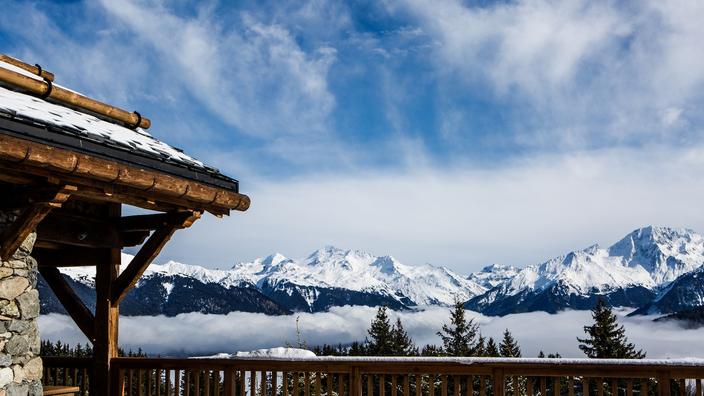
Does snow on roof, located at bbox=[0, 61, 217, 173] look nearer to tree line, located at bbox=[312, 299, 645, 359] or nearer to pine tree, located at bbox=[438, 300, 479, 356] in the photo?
tree line, located at bbox=[312, 299, 645, 359]

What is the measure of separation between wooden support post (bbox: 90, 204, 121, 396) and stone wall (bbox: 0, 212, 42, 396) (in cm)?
166

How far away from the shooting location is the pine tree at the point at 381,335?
3619cm

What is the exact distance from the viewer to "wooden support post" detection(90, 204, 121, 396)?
23.3ft

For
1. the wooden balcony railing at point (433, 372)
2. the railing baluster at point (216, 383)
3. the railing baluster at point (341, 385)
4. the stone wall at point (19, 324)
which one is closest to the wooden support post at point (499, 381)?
the wooden balcony railing at point (433, 372)

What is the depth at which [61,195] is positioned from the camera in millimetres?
5023

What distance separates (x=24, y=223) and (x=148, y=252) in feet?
6.12

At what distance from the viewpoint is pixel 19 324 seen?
5.20 metres

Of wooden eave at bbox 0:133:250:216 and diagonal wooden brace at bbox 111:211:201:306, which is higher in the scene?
wooden eave at bbox 0:133:250:216

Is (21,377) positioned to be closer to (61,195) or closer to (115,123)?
(61,195)

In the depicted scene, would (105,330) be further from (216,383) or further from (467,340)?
(467,340)

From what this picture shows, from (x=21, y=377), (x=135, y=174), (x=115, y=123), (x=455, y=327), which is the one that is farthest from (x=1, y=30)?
(x=455, y=327)

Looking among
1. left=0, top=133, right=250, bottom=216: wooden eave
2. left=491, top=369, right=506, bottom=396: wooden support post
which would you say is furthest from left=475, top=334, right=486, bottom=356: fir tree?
left=0, top=133, right=250, bottom=216: wooden eave

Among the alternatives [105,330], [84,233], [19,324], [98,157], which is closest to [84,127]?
[98,157]

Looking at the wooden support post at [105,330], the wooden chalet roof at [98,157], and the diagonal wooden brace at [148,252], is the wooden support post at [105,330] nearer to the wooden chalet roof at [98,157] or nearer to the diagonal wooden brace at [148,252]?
the diagonal wooden brace at [148,252]
